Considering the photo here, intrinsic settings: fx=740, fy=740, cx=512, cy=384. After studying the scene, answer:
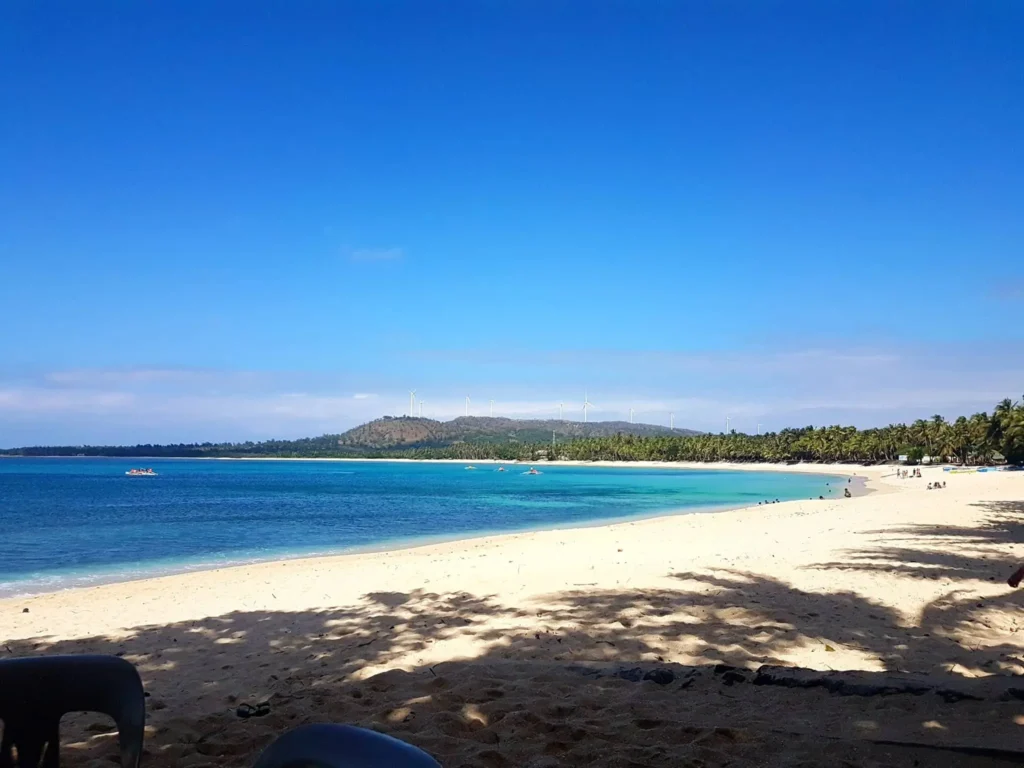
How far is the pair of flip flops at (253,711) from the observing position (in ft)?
16.2

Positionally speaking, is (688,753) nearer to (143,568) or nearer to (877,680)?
(877,680)

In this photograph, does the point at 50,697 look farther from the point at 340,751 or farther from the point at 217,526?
the point at 217,526

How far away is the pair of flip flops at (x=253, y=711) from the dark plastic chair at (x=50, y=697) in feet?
9.64

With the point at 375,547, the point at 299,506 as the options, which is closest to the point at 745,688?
the point at 375,547

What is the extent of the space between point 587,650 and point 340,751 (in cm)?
589

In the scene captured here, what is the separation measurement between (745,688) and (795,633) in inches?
100

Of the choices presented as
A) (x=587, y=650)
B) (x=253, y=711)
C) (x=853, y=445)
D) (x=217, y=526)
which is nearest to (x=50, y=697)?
(x=253, y=711)

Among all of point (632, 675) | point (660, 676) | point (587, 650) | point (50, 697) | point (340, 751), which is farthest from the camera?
point (587, 650)

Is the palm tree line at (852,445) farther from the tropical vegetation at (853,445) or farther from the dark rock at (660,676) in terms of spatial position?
the dark rock at (660,676)

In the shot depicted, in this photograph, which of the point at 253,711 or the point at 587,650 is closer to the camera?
the point at 253,711

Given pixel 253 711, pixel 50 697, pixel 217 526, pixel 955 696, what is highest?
pixel 50 697

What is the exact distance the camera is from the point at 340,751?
4.68ft

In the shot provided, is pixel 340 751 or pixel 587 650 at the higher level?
pixel 340 751

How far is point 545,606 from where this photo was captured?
9141 millimetres
